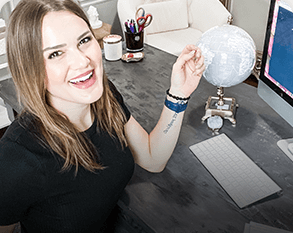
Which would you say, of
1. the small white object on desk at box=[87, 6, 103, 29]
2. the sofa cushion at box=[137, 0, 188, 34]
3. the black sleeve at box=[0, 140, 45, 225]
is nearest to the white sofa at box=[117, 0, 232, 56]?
the sofa cushion at box=[137, 0, 188, 34]

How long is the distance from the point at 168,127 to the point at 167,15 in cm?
195

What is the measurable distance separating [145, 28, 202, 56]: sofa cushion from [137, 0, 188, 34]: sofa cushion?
0.05 meters

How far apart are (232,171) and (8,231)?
724mm

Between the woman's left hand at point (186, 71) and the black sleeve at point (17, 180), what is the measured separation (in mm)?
494

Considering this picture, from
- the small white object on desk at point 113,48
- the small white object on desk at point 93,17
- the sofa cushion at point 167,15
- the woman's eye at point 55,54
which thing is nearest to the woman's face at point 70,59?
the woman's eye at point 55,54

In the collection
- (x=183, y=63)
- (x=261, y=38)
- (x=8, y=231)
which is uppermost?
(x=183, y=63)

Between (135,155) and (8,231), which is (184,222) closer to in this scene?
(135,155)

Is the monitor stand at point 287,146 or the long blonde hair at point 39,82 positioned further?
the monitor stand at point 287,146

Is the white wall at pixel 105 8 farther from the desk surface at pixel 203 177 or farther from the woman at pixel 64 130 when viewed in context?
the woman at pixel 64 130

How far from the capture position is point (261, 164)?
99 cm

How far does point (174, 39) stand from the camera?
8.54 ft

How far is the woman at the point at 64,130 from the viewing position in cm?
71

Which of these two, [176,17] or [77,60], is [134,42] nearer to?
[77,60]

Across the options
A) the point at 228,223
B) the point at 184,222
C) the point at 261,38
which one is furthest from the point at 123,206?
the point at 261,38
